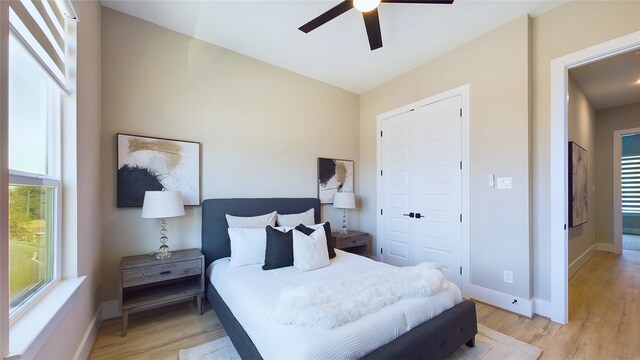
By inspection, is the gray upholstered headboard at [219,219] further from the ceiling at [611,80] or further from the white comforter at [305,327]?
the ceiling at [611,80]

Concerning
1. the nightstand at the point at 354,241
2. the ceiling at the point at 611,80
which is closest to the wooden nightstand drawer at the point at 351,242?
the nightstand at the point at 354,241

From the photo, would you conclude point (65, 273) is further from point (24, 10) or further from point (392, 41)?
point (392, 41)

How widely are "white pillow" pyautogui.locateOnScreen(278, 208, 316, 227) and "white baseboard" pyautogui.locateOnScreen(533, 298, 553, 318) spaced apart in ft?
8.11

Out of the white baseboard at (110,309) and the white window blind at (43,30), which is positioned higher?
the white window blind at (43,30)

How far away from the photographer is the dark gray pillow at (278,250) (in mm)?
2424

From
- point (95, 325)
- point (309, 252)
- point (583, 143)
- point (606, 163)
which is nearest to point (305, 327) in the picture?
point (309, 252)

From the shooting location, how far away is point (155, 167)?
2.63m

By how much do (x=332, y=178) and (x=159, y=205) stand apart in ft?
7.95

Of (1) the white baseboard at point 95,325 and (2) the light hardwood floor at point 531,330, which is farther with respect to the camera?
(2) the light hardwood floor at point 531,330

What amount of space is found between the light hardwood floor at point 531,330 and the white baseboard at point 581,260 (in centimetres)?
75

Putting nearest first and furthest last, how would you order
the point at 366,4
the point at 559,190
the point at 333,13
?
the point at 366,4 < the point at 333,13 < the point at 559,190

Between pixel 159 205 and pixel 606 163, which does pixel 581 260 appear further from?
pixel 159 205

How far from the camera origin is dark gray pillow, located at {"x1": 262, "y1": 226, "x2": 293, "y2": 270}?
2424 mm

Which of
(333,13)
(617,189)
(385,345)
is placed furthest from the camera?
(617,189)
